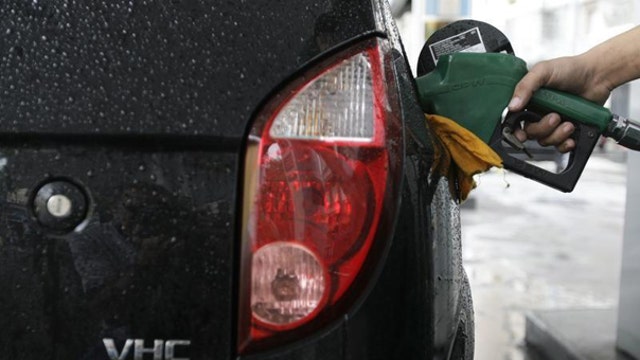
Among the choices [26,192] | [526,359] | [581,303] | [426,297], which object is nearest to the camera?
[26,192]

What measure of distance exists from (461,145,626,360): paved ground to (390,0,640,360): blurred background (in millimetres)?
12

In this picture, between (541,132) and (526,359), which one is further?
(526,359)

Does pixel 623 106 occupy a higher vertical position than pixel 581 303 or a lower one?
higher

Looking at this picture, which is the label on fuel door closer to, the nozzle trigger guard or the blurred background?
the nozzle trigger guard

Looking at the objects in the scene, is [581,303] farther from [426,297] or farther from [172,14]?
[172,14]

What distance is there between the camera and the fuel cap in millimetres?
1129

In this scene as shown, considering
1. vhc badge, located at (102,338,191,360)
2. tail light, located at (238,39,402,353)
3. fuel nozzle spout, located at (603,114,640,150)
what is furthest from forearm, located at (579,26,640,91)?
vhc badge, located at (102,338,191,360)

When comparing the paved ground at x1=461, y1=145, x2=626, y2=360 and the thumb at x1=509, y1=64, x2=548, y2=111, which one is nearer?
the thumb at x1=509, y1=64, x2=548, y2=111

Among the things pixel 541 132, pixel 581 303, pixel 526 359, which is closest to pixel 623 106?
pixel 581 303

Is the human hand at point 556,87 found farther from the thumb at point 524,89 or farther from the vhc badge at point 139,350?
the vhc badge at point 139,350

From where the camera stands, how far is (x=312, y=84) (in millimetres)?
1177

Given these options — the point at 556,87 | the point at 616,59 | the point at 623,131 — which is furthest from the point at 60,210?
the point at 616,59

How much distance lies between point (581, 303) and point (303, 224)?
214 inches

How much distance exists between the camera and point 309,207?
3.79ft
